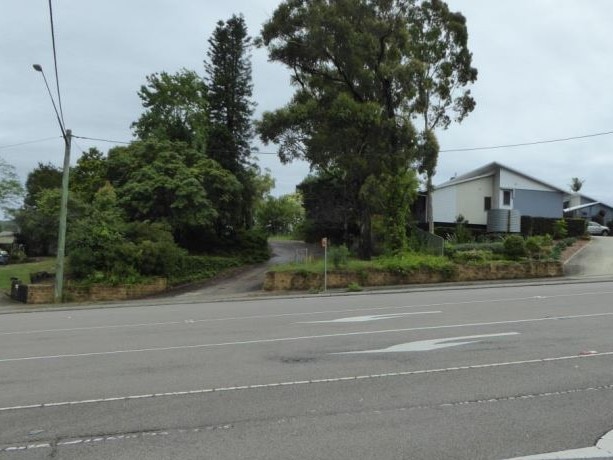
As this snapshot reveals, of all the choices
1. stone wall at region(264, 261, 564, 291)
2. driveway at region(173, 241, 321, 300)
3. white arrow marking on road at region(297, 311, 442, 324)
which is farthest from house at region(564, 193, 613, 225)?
white arrow marking on road at region(297, 311, 442, 324)

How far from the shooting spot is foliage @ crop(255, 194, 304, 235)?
9744 centimetres

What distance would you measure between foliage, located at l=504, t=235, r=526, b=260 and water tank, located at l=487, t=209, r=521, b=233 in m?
13.3

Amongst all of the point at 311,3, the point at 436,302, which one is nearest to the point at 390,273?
the point at 436,302

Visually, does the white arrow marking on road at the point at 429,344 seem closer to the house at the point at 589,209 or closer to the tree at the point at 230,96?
the tree at the point at 230,96

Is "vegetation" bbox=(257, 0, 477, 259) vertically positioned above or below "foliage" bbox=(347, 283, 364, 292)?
above

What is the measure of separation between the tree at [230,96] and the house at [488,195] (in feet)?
53.6

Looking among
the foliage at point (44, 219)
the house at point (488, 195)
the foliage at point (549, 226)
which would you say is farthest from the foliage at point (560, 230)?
the foliage at point (44, 219)

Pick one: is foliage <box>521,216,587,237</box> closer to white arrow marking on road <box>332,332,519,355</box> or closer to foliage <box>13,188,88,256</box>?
foliage <box>13,188,88,256</box>

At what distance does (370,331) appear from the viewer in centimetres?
1167

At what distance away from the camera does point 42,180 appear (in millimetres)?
71750

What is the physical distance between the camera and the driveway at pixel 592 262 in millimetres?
29703

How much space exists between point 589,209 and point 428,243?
47.5m

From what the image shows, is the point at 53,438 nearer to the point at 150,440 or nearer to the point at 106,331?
the point at 150,440

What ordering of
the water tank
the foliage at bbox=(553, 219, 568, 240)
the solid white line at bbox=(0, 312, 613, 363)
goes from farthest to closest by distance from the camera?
the water tank → the foliage at bbox=(553, 219, 568, 240) → the solid white line at bbox=(0, 312, 613, 363)
